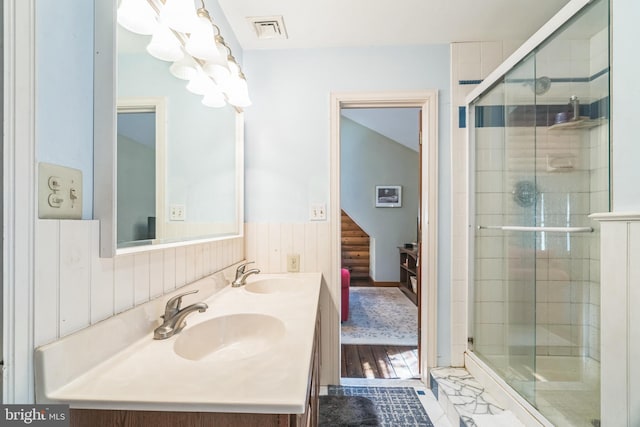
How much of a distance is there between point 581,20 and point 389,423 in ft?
7.25

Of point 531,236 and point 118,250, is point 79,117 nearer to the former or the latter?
point 118,250

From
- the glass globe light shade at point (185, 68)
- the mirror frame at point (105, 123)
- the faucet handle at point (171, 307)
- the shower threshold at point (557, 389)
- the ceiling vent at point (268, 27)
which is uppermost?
the ceiling vent at point (268, 27)

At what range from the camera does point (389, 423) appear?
5.18 feet

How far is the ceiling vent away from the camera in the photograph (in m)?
1.66

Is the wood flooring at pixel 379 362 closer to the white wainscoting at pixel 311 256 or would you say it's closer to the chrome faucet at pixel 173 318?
the white wainscoting at pixel 311 256

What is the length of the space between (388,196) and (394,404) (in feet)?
12.1

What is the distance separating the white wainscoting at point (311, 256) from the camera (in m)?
1.93

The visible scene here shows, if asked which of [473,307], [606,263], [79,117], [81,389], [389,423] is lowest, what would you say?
[389,423]

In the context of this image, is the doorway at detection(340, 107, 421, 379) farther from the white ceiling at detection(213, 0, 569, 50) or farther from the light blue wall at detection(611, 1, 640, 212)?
the light blue wall at detection(611, 1, 640, 212)

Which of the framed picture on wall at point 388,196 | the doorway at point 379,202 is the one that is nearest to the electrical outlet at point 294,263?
the doorway at point 379,202

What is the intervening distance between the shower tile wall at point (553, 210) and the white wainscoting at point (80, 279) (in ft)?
5.97

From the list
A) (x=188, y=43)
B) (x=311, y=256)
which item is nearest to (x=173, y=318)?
(x=188, y=43)

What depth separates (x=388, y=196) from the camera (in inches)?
199

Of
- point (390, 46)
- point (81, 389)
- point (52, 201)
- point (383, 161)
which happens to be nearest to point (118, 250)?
point (52, 201)
